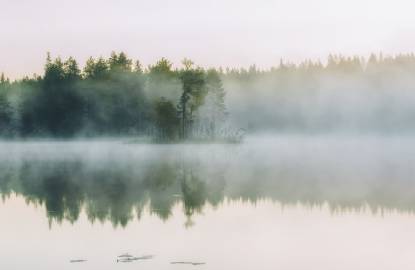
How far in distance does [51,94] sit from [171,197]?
91.4 metres

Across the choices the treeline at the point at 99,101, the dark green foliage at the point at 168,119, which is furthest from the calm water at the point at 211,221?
the treeline at the point at 99,101

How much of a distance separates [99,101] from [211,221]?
9465 cm

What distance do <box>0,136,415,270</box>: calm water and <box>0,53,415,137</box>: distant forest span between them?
5639 centimetres

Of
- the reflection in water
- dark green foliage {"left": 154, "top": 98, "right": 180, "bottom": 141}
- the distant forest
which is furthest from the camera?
the distant forest

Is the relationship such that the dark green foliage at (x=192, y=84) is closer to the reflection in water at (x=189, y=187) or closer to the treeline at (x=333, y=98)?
the reflection in water at (x=189, y=187)

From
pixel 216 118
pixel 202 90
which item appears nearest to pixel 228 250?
pixel 202 90

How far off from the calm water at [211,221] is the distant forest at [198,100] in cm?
5639

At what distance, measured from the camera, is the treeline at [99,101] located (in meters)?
107

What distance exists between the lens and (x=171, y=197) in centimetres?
2917

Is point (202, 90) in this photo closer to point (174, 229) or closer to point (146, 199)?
point (146, 199)

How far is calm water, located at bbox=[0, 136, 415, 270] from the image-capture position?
16.8m

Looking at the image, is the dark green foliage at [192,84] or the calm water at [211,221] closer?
the calm water at [211,221]

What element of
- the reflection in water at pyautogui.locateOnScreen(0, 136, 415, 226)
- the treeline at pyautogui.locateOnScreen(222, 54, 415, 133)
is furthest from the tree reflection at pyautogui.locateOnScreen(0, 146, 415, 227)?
the treeline at pyautogui.locateOnScreen(222, 54, 415, 133)

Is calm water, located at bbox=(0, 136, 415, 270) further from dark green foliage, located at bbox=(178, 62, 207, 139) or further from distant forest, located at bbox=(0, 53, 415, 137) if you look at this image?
distant forest, located at bbox=(0, 53, 415, 137)
